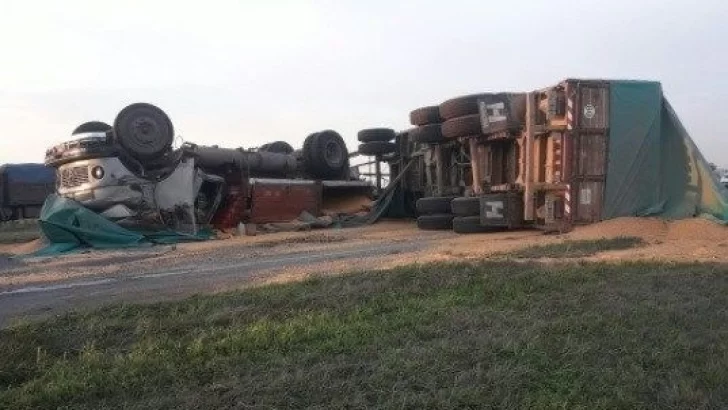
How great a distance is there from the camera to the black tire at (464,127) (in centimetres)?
1184

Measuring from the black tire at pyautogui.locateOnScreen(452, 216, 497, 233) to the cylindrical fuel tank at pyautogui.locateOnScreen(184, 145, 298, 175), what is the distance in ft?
19.5

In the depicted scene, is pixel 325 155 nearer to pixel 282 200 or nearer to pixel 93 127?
pixel 282 200

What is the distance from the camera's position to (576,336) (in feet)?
12.8

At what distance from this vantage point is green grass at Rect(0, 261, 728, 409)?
3.03 meters

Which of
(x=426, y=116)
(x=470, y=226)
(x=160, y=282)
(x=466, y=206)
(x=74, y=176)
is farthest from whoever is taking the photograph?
(x=74, y=176)

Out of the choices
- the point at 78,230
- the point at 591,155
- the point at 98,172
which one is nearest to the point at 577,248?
the point at 591,155

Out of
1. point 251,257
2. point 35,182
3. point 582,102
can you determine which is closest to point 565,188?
point 582,102

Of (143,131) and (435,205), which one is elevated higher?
(143,131)

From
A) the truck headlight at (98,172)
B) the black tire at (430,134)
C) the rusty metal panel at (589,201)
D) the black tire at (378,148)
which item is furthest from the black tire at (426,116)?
the truck headlight at (98,172)

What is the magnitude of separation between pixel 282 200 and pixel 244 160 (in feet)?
4.12

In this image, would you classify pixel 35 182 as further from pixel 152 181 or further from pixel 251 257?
pixel 251 257

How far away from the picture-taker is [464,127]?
39.2 ft

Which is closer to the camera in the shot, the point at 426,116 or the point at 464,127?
the point at 464,127

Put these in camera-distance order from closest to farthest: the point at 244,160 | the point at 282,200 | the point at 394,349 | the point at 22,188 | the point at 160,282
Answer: the point at 394,349
the point at 160,282
the point at 244,160
the point at 282,200
the point at 22,188
